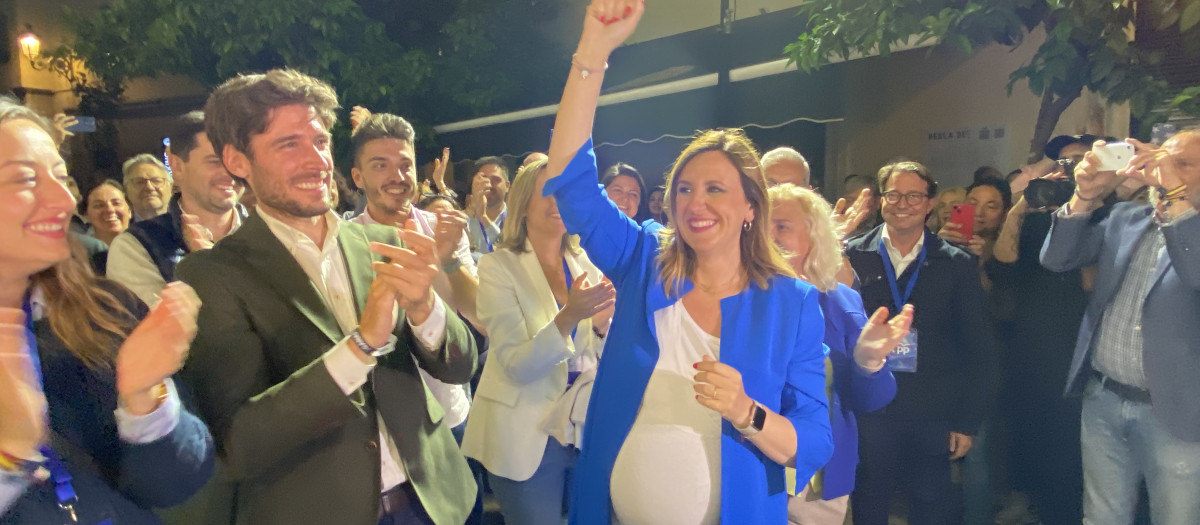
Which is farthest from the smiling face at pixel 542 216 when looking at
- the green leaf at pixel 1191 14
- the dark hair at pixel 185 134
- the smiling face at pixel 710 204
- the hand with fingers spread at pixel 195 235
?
the green leaf at pixel 1191 14

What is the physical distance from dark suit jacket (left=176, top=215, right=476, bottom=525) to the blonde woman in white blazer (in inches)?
30.3

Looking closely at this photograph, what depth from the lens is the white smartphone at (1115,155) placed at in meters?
3.08

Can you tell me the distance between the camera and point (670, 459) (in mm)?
1953

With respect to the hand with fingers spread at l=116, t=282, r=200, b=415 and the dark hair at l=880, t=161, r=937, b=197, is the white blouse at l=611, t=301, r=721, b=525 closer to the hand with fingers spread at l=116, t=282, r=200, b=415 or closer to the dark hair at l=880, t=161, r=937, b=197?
the hand with fingers spread at l=116, t=282, r=200, b=415

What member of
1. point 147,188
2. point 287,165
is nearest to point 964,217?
point 287,165

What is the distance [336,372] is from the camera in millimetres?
1620

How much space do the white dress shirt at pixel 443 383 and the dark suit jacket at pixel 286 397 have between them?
0.68 meters

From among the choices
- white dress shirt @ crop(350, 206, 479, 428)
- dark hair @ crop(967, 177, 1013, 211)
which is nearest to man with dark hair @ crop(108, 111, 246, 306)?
white dress shirt @ crop(350, 206, 479, 428)

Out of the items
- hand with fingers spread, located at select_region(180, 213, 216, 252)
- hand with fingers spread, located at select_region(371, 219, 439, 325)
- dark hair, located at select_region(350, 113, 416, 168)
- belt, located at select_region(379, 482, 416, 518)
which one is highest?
dark hair, located at select_region(350, 113, 416, 168)

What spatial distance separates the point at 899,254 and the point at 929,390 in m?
0.68

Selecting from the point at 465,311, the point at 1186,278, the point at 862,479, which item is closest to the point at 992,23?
the point at 1186,278

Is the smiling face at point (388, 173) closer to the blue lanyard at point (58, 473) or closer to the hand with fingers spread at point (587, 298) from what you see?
the hand with fingers spread at point (587, 298)

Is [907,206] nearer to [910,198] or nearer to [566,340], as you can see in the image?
[910,198]

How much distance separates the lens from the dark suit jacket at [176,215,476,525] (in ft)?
5.33
